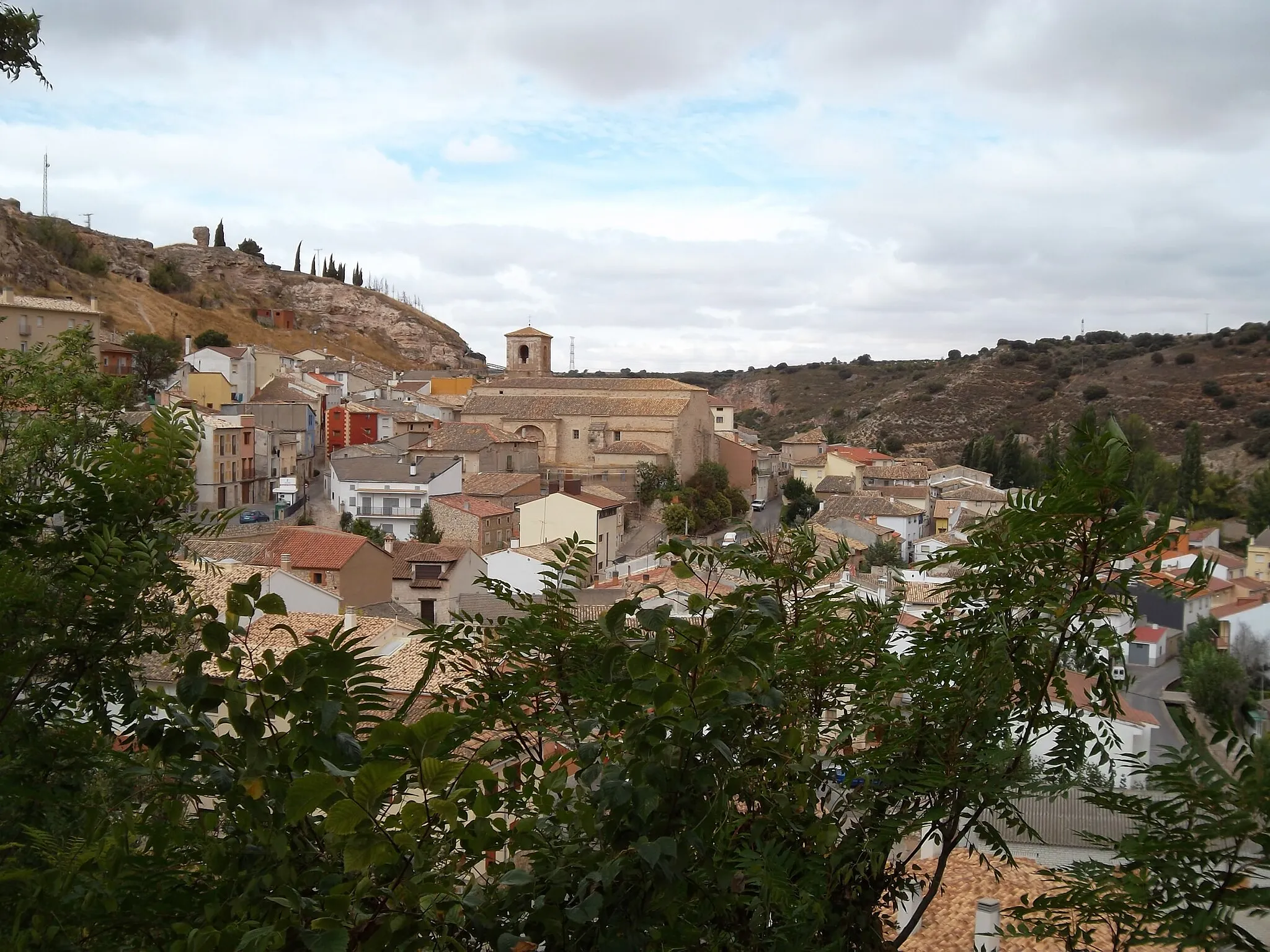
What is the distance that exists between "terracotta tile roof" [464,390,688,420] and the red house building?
512 cm

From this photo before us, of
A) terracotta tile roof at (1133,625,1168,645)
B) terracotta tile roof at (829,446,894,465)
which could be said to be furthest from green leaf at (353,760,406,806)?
terracotta tile roof at (829,446,894,465)

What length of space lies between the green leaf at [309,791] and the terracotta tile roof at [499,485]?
127 feet

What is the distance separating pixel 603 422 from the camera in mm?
52531

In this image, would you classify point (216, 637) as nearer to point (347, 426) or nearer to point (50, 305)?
point (50, 305)

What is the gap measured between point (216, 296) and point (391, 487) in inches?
2242

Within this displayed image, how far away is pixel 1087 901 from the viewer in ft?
7.27

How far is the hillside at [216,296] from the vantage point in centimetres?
6725

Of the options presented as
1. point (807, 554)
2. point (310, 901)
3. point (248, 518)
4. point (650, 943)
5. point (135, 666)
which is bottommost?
point (248, 518)

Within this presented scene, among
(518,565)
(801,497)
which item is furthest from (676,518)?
(518,565)

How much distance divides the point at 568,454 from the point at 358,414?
10520 mm

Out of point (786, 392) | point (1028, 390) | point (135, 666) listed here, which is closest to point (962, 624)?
point (135, 666)

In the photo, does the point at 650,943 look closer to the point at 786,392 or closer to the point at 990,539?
the point at 990,539

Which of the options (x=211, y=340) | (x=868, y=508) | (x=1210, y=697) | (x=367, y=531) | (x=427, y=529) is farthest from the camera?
(x=211, y=340)

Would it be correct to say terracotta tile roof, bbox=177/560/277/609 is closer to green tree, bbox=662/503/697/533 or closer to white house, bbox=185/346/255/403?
green tree, bbox=662/503/697/533
